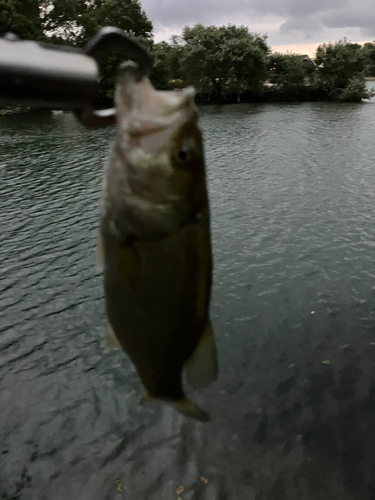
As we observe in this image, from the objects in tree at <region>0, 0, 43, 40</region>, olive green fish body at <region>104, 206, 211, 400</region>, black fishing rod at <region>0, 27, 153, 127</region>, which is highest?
tree at <region>0, 0, 43, 40</region>

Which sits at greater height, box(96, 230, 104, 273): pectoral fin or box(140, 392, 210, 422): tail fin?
box(96, 230, 104, 273): pectoral fin

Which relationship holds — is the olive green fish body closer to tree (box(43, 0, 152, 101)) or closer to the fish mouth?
the fish mouth

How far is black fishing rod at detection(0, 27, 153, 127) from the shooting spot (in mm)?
1365

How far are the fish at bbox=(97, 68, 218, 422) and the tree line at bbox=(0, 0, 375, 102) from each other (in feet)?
206

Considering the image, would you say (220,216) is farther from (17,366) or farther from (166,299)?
(166,299)

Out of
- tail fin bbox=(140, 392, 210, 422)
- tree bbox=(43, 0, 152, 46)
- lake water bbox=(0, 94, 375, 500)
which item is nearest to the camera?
tail fin bbox=(140, 392, 210, 422)

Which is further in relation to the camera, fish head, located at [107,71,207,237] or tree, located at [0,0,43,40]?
tree, located at [0,0,43,40]

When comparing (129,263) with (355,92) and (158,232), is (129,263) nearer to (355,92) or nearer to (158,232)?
(158,232)

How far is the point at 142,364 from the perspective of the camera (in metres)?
2.17

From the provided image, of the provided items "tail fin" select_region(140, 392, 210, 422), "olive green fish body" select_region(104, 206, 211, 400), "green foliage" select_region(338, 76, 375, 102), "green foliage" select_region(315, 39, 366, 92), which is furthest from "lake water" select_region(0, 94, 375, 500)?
"green foliage" select_region(315, 39, 366, 92)

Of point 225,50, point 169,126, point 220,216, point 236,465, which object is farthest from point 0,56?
point 225,50

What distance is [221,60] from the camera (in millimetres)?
67312

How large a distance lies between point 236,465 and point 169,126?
7303mm

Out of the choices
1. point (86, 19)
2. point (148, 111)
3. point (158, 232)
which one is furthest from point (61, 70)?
point (86, 19)
